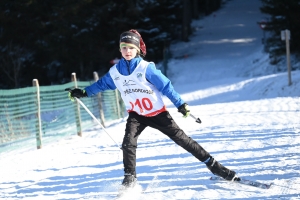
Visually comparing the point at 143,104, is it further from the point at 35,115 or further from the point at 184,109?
the point at 35,115

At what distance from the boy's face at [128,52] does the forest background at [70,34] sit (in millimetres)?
22842

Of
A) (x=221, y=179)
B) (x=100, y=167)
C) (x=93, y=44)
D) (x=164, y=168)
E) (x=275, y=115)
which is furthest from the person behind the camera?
(x=93, y=44)

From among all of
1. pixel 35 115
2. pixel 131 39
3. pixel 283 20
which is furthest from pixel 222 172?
pixel 283 20

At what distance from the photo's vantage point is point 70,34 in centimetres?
3000

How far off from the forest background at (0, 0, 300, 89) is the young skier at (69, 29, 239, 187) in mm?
22686

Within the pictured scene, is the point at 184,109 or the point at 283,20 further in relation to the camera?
the point at 283,20

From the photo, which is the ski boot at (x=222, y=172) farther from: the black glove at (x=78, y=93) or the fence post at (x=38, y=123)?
the fence post at (x=38, y=123)

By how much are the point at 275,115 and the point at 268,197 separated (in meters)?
6.74

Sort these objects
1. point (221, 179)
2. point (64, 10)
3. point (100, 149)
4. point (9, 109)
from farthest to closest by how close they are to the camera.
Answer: point (64, 10) → point (9, 109) → point (100, 149) → point (221, 179)

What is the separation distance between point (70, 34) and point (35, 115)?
65.9 feet

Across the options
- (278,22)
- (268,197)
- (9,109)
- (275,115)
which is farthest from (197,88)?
(268,197)

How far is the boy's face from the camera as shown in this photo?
5.54 m

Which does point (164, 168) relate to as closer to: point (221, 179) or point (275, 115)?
point (221, 179)

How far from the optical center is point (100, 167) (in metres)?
7.35
